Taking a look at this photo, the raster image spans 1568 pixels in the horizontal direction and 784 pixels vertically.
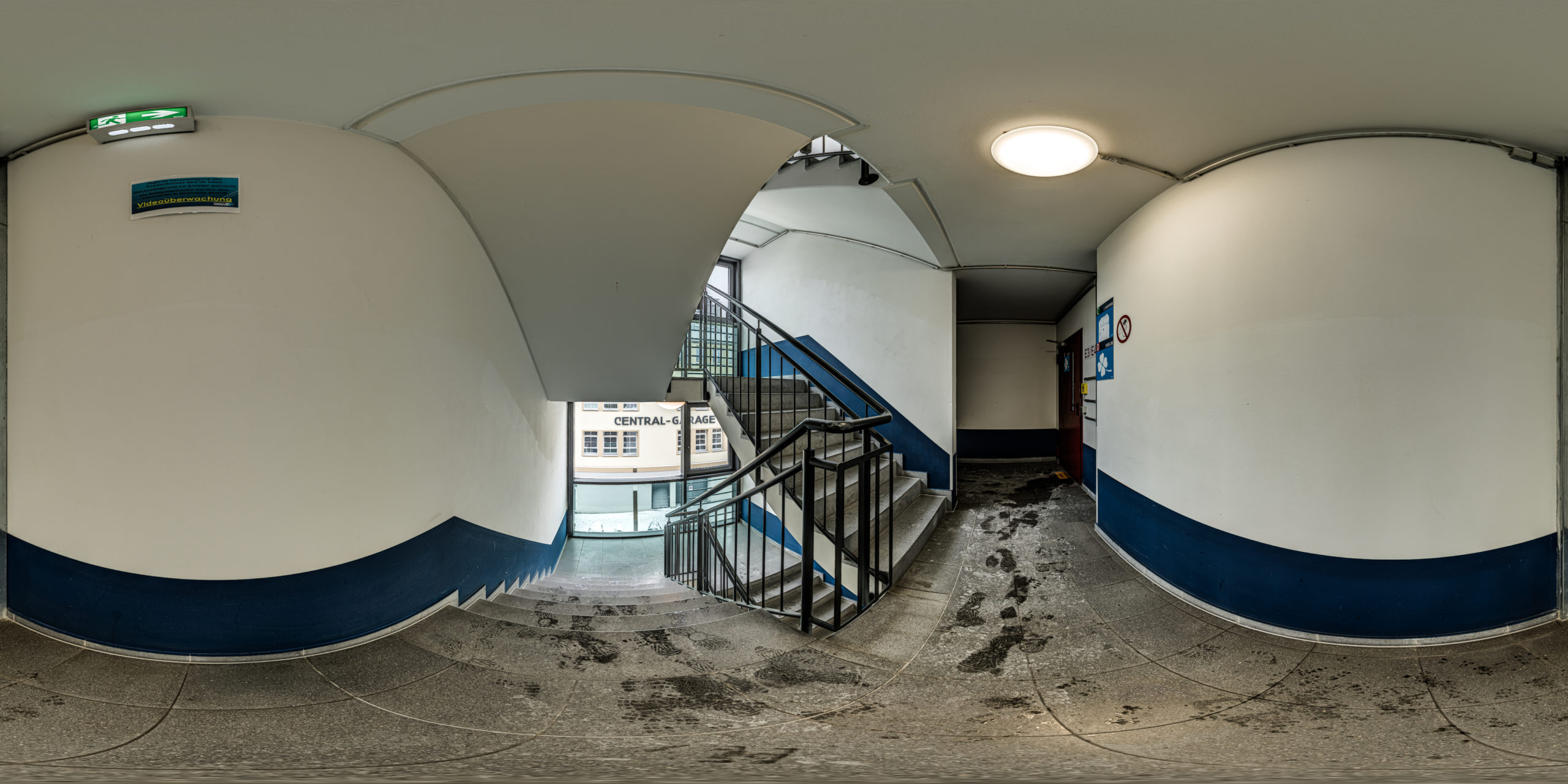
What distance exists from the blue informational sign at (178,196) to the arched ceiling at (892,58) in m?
0.29

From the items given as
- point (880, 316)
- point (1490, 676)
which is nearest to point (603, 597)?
point (880, 316)

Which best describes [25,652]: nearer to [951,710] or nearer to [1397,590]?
[951,710]

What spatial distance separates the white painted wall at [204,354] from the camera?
Answer: 7.84 ft

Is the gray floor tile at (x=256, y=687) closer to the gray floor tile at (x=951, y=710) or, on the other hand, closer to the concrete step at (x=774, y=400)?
the gray floor tile at (x=951, y=710)

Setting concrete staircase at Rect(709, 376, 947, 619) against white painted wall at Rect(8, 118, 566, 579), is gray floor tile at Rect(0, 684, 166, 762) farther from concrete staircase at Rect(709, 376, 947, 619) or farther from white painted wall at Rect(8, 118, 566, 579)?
concrete staircase at Rect(709, 376, 947, 619)

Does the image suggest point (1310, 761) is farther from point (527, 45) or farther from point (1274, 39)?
point (527, 45)

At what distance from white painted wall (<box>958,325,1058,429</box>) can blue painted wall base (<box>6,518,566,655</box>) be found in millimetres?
6848

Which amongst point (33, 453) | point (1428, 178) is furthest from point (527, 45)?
point (1428, 178)

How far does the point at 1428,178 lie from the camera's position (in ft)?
8.36

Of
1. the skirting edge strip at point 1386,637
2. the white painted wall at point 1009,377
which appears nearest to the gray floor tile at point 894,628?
the skirting edge strip at point 1386,637

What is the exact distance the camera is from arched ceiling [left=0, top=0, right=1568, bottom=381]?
1.89 metres

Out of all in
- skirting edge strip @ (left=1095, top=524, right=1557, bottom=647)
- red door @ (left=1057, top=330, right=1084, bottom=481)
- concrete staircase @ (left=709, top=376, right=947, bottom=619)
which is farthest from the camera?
red door @ (left=1057, top=330, right=1084, bottom=481)

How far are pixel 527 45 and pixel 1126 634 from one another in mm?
3701

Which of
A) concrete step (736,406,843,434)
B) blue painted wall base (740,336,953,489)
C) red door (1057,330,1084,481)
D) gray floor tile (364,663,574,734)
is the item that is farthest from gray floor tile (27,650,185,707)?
red door (1057,330,1084,481)
